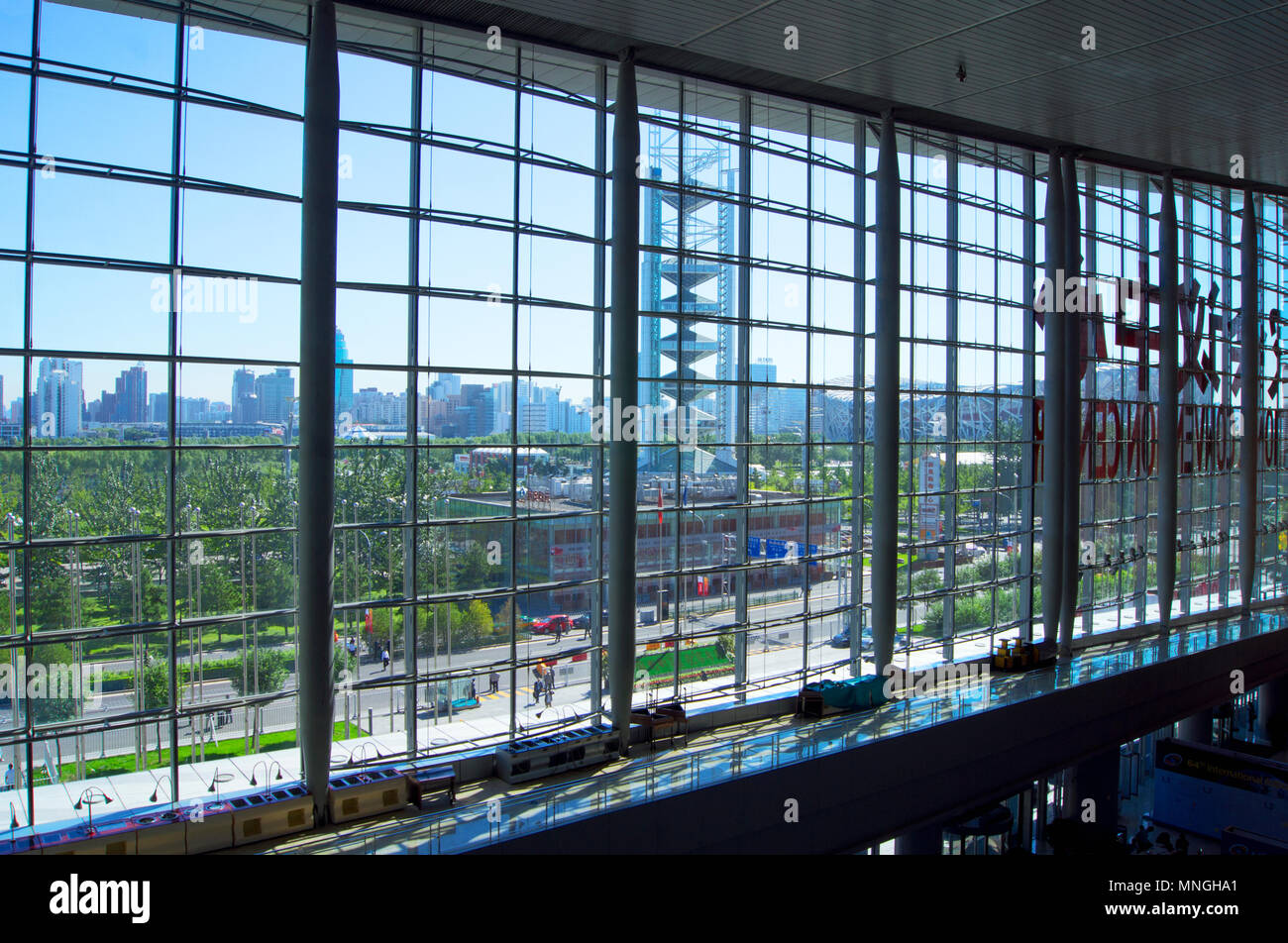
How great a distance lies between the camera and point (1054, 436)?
18.7 m

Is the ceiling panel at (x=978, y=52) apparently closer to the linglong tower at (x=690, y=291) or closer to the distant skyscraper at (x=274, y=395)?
the linglong tower at (x=690, y=291)

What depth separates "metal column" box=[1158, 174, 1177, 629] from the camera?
69.3 feet

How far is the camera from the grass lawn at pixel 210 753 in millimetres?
9875

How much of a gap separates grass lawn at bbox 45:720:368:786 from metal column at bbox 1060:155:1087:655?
46.7 ft

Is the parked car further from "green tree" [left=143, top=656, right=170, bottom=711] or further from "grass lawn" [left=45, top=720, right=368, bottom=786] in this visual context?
"green tree" [left=143, top=656, right=170, bottom=711]

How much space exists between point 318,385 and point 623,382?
4.19 meters

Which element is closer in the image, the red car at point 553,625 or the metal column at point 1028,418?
the red car at point 553,625

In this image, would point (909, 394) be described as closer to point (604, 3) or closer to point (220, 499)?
point (604, 3)

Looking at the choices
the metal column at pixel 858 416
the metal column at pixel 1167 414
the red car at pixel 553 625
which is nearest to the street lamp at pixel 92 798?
the red car at pixel 553 625

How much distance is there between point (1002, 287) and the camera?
18.9 metres

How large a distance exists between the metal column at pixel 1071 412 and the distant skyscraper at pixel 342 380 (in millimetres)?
14429

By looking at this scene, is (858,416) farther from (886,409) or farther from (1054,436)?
(1054,436)
